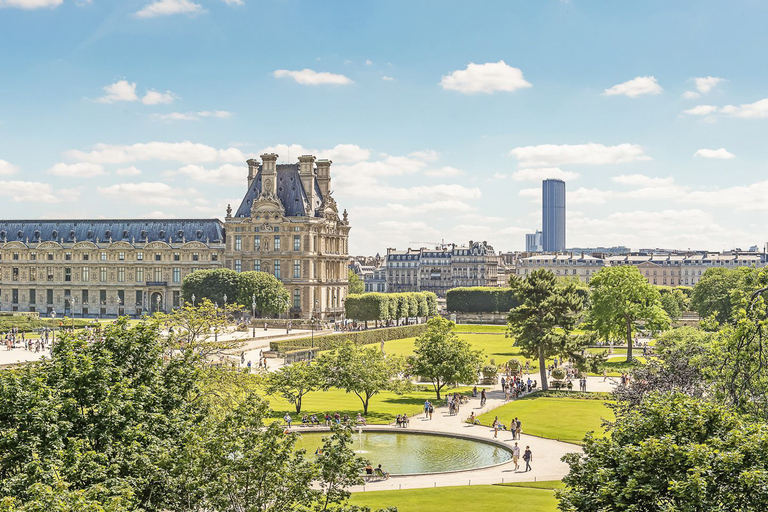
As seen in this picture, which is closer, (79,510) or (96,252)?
(79,510)

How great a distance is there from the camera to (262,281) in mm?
103875

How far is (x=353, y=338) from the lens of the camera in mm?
88688

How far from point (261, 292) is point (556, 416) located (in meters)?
60.8

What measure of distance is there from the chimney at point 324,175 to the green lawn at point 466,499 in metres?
95.2

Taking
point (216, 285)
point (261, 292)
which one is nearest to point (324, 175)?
point (261, 292)

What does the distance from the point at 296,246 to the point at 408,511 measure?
298 ft

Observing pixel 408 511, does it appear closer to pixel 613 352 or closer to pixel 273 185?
pixel 613 352

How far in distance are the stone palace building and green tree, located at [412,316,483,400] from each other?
6083cm

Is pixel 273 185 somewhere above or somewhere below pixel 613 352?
above

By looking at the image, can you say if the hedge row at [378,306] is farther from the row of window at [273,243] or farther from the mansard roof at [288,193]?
the mansard roof at [288,193]

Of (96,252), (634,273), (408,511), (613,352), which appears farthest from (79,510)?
(96,252)

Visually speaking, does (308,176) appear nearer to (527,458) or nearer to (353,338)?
(353,338)

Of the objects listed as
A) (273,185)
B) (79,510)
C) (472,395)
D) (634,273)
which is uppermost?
(273,185)

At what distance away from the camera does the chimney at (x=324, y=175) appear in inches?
4894
